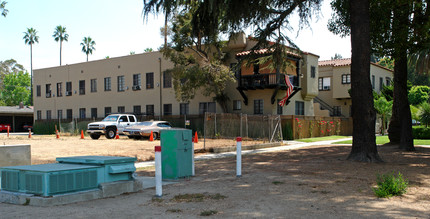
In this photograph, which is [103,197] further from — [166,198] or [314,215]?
[314,215]

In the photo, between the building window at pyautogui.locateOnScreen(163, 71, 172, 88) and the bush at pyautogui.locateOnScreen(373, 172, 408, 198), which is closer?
the bush at pyautogui.locateOnScreen(373, 172, 408, 198)

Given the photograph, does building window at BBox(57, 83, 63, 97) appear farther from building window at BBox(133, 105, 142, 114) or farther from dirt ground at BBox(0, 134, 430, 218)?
dirt ground at BBox(0, 134, 430, 218)

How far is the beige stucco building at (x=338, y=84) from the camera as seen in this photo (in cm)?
4369

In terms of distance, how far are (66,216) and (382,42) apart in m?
14.6

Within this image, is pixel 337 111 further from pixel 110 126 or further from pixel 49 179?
pixel 49 179

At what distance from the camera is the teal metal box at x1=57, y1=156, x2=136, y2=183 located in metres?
8.20

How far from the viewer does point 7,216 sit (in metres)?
6.64

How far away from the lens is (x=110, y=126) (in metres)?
30.8

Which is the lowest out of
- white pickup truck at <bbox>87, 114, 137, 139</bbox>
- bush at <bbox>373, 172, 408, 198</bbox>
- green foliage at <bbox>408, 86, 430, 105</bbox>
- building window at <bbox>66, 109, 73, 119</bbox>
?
bush at <bbox>373, 172, 408, 198</bbox>

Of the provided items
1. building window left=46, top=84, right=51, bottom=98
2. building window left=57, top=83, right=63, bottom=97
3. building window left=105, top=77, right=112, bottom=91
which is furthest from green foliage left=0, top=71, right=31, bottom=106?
building window left=105, top=77, right=112, bottom=91

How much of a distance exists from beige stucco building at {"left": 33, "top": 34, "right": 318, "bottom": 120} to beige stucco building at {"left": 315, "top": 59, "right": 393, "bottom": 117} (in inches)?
269

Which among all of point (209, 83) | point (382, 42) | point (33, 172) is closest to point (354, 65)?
point (382, 42)

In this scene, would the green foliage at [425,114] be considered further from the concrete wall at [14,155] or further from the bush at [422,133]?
the concrete wall at [14,155]

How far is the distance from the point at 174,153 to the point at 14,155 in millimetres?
4428
